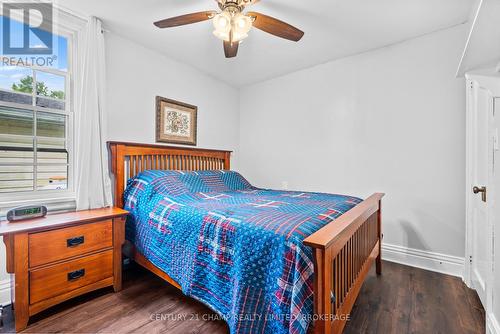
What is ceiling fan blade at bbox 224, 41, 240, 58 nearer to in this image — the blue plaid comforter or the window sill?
the blue plaid comforter

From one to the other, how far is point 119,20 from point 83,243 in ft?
6.51

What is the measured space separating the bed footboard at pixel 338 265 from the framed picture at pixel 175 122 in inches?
89.8

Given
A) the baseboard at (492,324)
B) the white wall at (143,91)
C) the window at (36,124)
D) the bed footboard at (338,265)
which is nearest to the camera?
the bed footboard at (338,265)

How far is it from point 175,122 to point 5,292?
7.00 feet

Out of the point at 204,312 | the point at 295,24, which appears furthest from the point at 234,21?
the point at 204,312

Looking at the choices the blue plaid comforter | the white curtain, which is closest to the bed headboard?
the white curtain

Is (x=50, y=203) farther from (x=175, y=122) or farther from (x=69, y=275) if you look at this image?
(x=175, y=122)

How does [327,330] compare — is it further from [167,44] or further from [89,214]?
[167,44]

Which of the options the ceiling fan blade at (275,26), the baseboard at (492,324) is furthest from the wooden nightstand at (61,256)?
the baseboard at (492,324)

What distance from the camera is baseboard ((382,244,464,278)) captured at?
2275 mm

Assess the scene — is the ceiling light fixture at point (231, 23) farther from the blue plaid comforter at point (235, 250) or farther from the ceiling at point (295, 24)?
the blue plaid comforter at point (235, 250)

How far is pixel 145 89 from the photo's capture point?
2699 millimetres

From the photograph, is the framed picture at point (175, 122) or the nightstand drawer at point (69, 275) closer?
the nightstand drawer at point (69, 275)

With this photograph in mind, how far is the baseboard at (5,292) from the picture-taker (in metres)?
1.77
